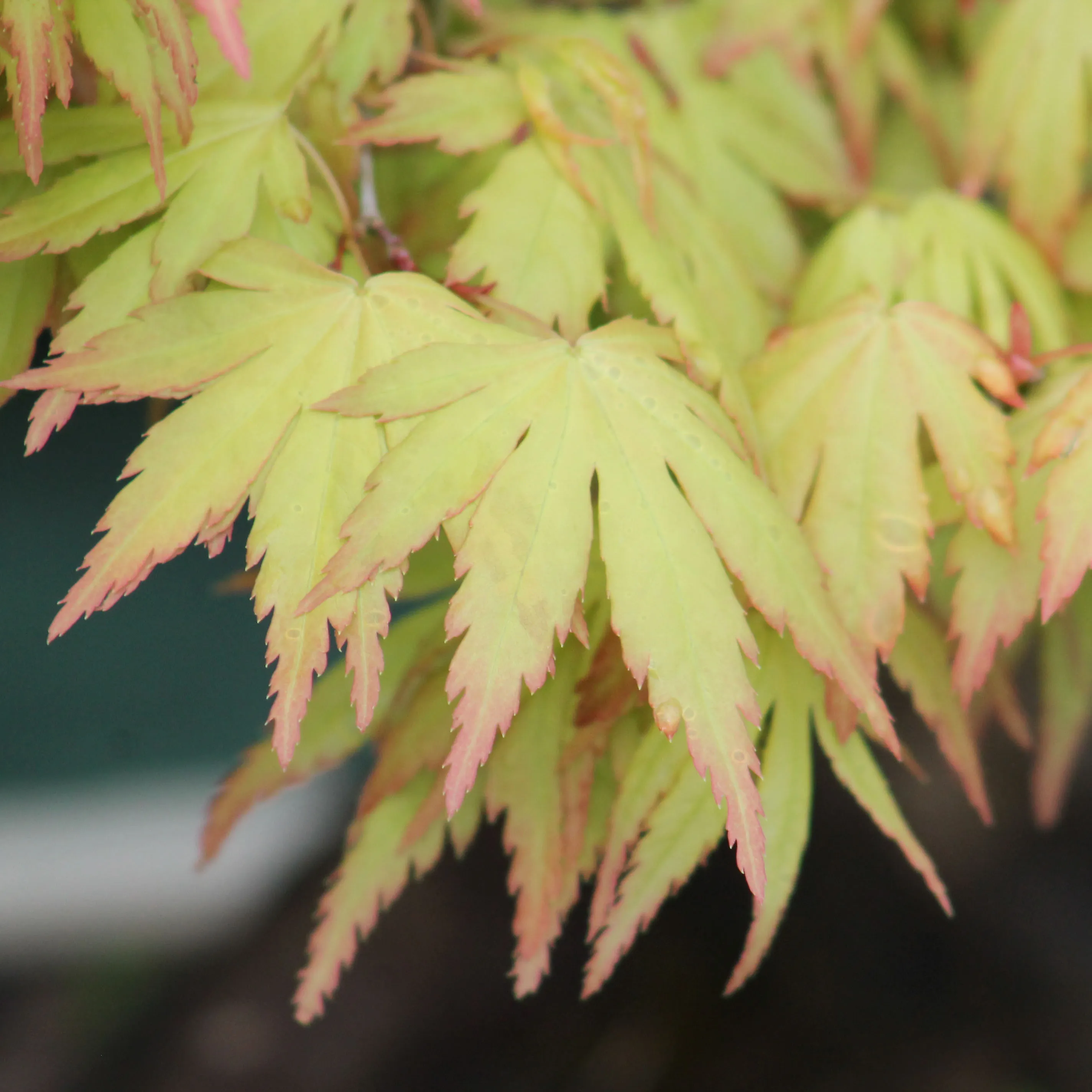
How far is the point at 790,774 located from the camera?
1.95ft

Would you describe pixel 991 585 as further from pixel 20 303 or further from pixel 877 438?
pixel 20 303

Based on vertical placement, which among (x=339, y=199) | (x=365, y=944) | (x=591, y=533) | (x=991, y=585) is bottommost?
(x=365, y=944)

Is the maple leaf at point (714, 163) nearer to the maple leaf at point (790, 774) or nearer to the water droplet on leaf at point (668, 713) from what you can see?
the maple leaf at point (790, 774)

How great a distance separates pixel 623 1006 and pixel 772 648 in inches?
36.9

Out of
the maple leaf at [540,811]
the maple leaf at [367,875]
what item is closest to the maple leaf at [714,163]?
the maple leaf at [540,811]

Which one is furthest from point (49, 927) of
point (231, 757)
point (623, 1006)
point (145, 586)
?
point (623, 1006)

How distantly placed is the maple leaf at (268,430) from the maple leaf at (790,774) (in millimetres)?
279

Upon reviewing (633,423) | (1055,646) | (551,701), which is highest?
(633,423)

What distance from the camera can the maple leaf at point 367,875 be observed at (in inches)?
26.5

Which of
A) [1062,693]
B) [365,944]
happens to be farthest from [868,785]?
[365,944]

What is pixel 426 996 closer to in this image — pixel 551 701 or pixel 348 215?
pixel 551 701

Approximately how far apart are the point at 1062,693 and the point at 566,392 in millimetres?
641

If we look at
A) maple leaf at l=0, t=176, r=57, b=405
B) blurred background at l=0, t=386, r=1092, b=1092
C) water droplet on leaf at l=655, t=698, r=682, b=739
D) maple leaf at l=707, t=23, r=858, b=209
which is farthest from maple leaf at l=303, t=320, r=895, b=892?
blurred background at l=0, t=386, r=1092, b=1092

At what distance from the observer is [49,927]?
139 centimetres
